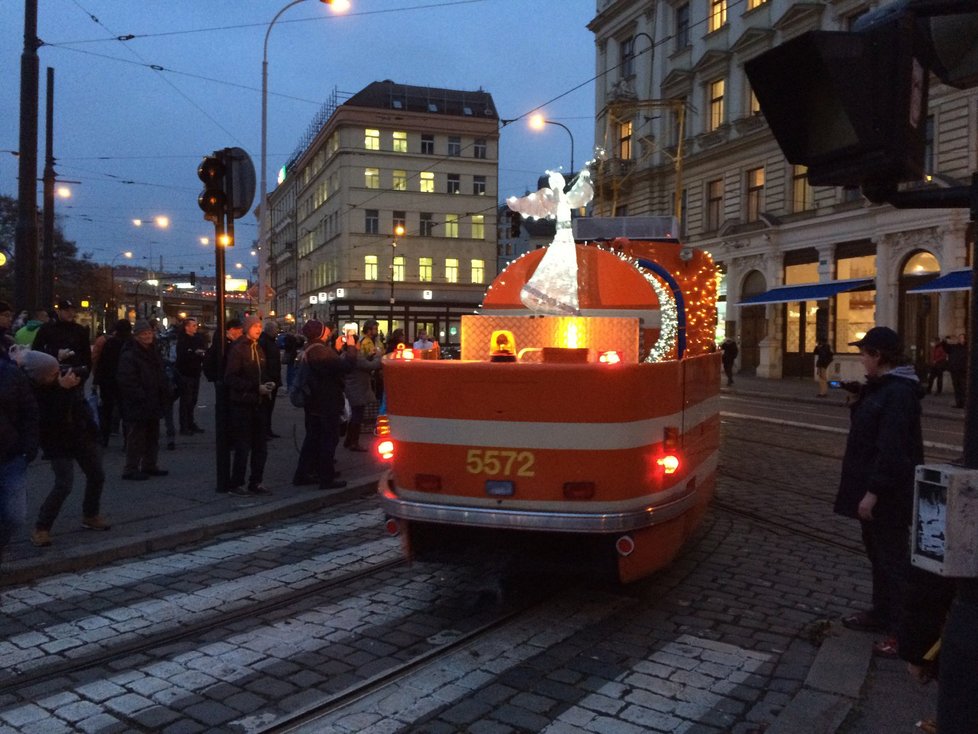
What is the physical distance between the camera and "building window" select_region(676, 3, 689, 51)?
117ft

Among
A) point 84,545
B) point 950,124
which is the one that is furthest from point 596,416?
point 950,124

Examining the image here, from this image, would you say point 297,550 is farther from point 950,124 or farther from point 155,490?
point 950,124

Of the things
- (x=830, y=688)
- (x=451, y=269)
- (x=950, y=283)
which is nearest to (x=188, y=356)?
(x=830, y=688)

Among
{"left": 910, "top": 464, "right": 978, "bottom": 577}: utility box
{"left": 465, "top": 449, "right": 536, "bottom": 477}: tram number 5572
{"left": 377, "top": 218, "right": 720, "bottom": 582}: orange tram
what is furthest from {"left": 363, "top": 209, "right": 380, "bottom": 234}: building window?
{"left": 910, "top": 464, "right": 978, "bottom": 577}: utility box

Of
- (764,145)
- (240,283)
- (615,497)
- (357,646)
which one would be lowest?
(357,646)

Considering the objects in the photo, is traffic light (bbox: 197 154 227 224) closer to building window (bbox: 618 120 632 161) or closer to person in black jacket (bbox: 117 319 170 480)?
person in black jacket (bbox: 117 319 170 480)

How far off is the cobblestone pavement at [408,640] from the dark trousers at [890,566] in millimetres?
406

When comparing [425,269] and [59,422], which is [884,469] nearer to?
[59,422]

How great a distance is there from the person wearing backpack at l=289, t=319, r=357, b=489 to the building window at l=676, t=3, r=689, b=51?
31491mm

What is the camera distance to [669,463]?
5113 millimetres

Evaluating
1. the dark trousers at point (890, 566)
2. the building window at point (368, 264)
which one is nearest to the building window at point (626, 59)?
the building window at point (368, 264)

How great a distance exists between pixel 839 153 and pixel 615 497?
8.63 ft

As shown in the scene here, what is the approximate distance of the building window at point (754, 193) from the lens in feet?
105

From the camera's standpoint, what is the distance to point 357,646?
479 centimetres
